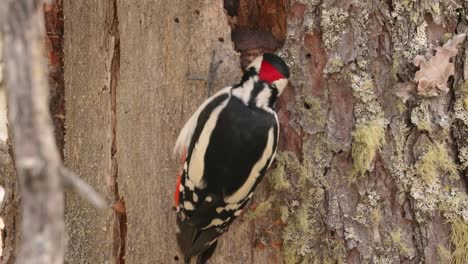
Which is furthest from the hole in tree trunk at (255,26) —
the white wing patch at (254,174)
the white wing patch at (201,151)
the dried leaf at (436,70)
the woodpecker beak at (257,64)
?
the dried leaf at (436,70)

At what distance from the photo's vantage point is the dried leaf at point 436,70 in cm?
239

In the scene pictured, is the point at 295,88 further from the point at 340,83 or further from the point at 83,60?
the point at 83,60

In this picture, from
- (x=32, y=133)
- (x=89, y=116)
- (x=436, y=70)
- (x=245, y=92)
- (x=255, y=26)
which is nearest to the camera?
(x=32, y=133)

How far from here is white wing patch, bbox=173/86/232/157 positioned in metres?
2.49

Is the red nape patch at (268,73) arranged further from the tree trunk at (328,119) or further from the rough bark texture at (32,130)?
the rough bark texture at (32,130)

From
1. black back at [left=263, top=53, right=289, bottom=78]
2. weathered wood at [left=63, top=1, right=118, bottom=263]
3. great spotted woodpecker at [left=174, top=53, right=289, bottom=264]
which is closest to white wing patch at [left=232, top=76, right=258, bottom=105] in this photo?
great spotted woodpecker at [left=174, top=53, right=289, bottom=264]

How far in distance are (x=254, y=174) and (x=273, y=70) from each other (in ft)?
1.07

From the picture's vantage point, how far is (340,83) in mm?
2455

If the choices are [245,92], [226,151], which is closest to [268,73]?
[245,92]

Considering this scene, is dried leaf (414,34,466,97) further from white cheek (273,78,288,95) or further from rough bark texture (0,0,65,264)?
rough bark texture (0,0,65,264)

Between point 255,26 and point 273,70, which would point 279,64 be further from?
point 255,26

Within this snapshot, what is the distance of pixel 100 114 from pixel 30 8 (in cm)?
159

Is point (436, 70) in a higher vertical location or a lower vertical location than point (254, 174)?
higher

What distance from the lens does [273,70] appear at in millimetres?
2398
